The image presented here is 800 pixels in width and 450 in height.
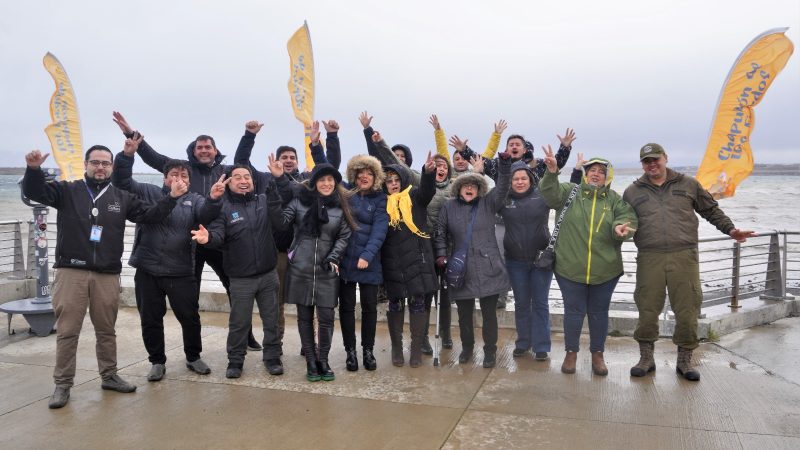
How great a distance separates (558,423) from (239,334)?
2695 millimetres

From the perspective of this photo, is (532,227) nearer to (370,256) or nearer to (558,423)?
(370,256)

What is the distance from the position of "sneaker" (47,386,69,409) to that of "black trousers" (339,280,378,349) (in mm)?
2173

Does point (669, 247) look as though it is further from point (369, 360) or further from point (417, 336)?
point (369, 360)

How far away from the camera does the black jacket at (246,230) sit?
15.5 ft

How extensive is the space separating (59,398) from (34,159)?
1.75m

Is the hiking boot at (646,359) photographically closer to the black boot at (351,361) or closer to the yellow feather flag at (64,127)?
the black boot at (351,361)

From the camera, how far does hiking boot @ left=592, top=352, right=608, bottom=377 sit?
4.86 metres

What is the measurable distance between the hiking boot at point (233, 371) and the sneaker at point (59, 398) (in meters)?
1.18

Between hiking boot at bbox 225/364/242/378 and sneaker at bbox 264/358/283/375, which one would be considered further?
sneaker at bbox 264/358/283/375

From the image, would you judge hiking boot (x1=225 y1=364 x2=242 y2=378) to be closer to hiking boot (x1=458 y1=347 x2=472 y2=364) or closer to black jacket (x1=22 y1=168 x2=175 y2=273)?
black jacket (x1=22 y1=168 x2=175 y2=273)

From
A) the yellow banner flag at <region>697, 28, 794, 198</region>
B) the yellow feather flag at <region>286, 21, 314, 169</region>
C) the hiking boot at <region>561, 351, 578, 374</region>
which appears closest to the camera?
the hiking boot at <region>561, 351, 578, 374</region>

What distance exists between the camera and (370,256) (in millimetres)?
4816

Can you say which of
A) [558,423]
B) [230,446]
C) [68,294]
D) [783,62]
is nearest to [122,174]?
[68,294]

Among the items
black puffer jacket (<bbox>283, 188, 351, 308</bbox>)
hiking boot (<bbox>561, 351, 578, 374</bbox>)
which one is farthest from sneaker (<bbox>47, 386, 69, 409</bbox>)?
hiking boot (<bbox>561, 351, 578, 374</bbox>)
